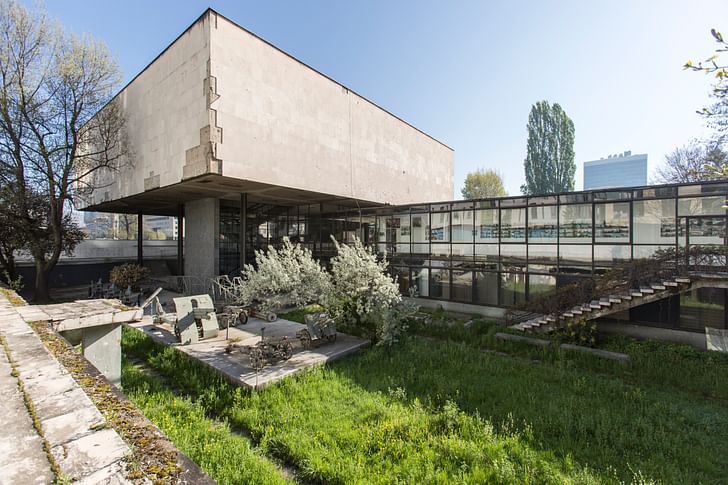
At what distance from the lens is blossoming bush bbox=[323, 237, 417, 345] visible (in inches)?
396

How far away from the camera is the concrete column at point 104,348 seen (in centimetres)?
661

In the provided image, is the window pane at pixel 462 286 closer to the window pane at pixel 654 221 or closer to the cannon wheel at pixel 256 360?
the window pane at pixel 654 221

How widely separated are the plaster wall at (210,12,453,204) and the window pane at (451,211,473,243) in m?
7.16

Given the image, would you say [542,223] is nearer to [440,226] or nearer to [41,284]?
[440,226]

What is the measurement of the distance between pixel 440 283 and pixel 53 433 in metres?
15.7

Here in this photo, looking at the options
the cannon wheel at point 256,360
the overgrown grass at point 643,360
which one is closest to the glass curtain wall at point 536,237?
the overgrown grass at point 643,360

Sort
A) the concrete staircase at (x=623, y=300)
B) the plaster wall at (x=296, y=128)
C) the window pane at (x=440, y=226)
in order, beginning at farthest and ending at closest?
Answer: 1. the window pane at (x=440, y=226)
2. the plaster wall at (x=296, y=128)
3. the concrete staircase at (x=623, y=300)

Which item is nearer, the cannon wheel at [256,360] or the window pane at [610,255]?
the cannon wheel at [256,360]

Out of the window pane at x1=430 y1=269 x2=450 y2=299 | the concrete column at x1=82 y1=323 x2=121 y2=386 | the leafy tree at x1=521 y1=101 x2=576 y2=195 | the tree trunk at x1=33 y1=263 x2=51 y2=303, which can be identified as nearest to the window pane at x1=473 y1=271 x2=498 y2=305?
the window pane at x1=430 y1=269 x2=450 y2=299

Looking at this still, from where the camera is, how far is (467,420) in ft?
19.9

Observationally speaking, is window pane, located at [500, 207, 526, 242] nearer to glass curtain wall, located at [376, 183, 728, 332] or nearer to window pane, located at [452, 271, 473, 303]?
glass curtain wall, located at [376, 183, 728, 332]

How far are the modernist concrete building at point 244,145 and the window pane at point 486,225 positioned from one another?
7.85 metres

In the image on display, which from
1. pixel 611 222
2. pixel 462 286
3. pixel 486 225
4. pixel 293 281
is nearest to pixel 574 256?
pixel 611 222

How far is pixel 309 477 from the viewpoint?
4965 millimetres
